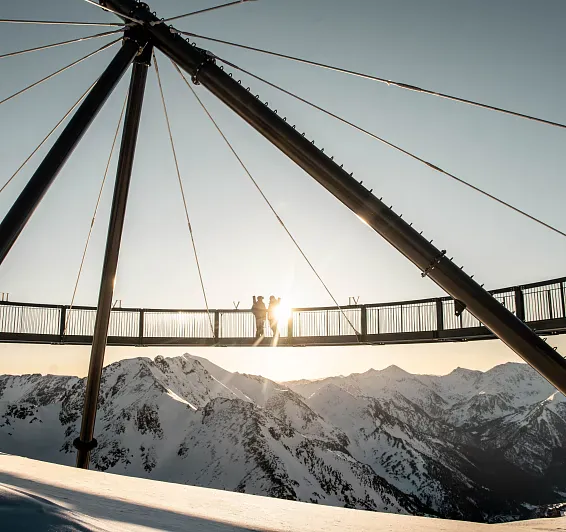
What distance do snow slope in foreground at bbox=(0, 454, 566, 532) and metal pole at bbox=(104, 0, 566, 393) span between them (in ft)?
9.93

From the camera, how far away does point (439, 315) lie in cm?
2219

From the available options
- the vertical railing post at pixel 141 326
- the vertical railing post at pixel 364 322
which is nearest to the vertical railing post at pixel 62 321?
the vertical railing post at pixel 141 326

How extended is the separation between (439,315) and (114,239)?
42.7 ft

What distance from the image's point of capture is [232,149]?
1484cm

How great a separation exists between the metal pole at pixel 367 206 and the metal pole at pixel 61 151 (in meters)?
1.21

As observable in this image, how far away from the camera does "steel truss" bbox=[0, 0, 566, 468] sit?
32.9 feet

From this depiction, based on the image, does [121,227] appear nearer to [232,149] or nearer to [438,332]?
[232,149]

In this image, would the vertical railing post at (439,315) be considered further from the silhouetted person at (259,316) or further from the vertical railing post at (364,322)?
the silhouetted person at (259,316)

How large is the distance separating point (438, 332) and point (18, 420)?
128354mm

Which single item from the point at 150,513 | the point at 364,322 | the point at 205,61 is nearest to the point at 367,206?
the point at 205,61

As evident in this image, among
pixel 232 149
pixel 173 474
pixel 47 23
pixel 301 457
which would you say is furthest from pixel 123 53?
pixel 301 457

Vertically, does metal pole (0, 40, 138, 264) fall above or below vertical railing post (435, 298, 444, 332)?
above

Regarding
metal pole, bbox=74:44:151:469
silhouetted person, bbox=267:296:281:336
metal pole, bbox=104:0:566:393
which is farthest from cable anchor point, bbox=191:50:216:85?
silhouetted person, bbox=267:296:281:336

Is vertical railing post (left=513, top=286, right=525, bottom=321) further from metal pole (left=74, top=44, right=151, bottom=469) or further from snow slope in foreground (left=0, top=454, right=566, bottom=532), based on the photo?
metal pole (left=74, top=44, right=151, bottom=469)
